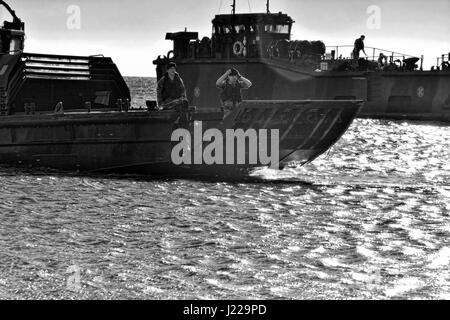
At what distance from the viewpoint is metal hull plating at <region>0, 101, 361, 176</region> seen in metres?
21.9

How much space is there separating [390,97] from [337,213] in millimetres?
43754

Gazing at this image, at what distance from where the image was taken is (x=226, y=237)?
14891 mm

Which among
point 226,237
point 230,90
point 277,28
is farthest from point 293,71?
point 226,237

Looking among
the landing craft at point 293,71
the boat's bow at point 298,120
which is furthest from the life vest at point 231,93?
the landing craft at point 293,71

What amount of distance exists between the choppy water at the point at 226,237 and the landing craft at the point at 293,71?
28727mm

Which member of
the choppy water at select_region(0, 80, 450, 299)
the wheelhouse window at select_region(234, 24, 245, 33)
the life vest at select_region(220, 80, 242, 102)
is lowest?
the choppy water at select_region(0, 80, 450, 299)

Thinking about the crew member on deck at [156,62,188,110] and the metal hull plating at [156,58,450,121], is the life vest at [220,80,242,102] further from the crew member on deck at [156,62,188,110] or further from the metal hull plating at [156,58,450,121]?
the metal hull plating at [156,58,450,121]

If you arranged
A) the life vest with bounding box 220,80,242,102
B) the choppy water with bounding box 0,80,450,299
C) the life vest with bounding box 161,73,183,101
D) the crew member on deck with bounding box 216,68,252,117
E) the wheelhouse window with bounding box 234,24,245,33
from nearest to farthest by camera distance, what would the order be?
the choppy water with bounding box 0,80,450,299 < the crew member on deck with bounding box 216,68,252,117 < the life vest with bounding box 220,80,242,102 < the life vest with bounding box 161,73,183,101 < the wheelhouse window with bounding box 234,24,245,33

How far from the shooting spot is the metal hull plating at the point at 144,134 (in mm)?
21891

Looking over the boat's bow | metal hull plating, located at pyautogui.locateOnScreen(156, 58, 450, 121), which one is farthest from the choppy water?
metal hull plating, located at pyautogui.locateOnScreen(156, 58, 450, 121)

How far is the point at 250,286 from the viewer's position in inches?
457

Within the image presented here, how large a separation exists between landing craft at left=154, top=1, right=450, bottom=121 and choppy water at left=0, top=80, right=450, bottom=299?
28727 millimetres

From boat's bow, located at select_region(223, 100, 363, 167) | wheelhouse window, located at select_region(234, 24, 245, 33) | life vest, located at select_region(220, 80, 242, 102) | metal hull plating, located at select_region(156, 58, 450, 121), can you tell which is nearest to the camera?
boat's bow, located at select_region(223, 100, 363, 167)

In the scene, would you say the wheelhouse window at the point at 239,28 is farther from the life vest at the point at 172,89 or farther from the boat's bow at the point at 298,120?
the life vest at the point at 172,89
